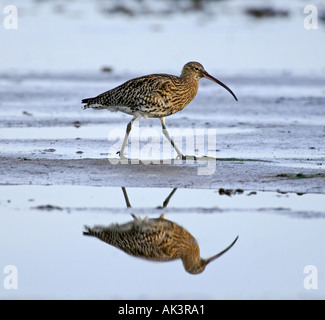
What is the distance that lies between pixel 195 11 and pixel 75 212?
1094 inches

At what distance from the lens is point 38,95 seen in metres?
16.3

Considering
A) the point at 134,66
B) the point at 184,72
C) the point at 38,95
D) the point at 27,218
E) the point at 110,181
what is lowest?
the point at 27,218

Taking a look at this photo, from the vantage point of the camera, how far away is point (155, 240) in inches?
292

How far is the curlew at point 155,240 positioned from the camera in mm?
7004

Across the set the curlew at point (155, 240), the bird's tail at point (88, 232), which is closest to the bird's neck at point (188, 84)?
the curlew at point (155, 240)

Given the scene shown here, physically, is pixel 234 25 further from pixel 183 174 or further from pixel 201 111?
pixel 183 174

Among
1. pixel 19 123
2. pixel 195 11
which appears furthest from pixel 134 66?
pixel 195 11

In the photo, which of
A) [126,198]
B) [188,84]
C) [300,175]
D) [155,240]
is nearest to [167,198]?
[126,198]

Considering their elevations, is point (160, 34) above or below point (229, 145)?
above

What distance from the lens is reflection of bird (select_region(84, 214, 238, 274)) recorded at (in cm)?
700

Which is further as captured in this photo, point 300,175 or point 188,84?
point 188,84

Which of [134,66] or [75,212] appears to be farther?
[134,66]

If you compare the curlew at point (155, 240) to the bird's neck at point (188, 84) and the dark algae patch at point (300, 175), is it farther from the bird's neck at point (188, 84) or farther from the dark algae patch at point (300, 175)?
the bird's neck at point (188, 84)

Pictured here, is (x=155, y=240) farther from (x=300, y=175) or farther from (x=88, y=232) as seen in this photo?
(x=300, y=175)
